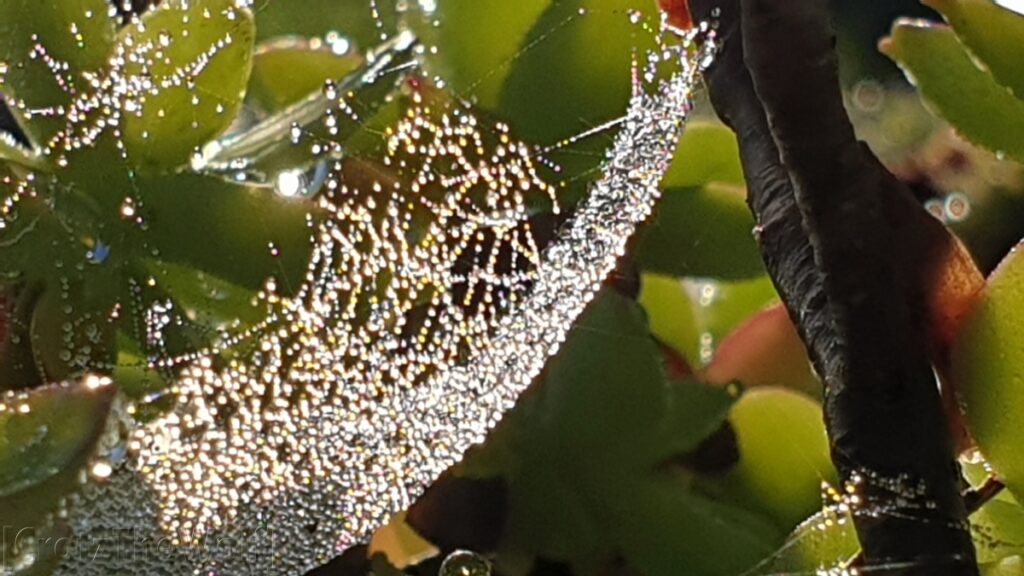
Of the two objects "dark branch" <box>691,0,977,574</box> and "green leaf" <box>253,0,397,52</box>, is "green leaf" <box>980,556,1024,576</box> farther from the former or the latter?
"green leaf" <box>253,0,397,52</box>

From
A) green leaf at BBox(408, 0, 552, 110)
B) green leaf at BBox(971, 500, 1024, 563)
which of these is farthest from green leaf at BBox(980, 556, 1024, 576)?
green leaf at BBox(408, 0, 552, 110)

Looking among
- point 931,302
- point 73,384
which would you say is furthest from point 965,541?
→ point 73,384

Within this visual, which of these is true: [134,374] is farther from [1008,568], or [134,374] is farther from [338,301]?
[1008,568]

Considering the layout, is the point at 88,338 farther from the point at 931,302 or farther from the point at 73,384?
the point at 931,302

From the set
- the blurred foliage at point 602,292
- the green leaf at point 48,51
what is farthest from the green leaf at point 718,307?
the green leaf at point 48,51

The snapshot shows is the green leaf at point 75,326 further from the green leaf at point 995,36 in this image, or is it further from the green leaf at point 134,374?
the green leaf at point 995,36

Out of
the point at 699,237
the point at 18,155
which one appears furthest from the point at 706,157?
the point at 18,155
